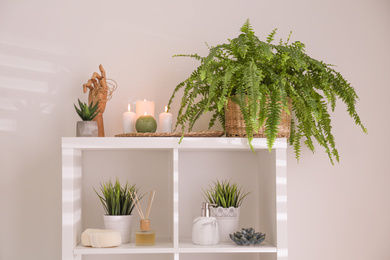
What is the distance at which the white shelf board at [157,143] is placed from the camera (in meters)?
1.78

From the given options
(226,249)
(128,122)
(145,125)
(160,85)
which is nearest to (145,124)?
(145,125)

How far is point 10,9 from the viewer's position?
214 cm

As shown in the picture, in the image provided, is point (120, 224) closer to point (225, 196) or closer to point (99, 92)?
point (225, 196)

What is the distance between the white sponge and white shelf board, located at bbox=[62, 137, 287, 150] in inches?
12.6

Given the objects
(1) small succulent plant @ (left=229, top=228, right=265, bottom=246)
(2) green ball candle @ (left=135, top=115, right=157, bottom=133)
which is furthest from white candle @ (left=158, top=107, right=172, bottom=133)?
(1) small succulent plant @ (left=229, top=228, right=265, bottom=246)

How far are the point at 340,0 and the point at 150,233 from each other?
140cm

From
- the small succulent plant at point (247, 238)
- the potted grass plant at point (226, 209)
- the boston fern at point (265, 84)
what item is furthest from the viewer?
the potted grass plant at point (226, 209)

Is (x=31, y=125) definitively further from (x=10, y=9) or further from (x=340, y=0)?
(x=340, y=0)

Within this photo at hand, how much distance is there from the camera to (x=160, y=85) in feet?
7.14

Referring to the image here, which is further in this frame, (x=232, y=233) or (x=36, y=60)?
(x=36, y=60)

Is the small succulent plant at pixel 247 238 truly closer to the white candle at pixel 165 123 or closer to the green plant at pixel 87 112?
the white candle at pixel 165 123

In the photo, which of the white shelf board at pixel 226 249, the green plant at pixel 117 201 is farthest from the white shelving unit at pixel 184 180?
the green plant at pixel 117 201

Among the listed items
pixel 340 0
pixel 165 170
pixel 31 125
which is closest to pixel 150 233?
pixel 165 170

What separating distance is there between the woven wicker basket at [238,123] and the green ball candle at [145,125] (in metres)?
0.30
